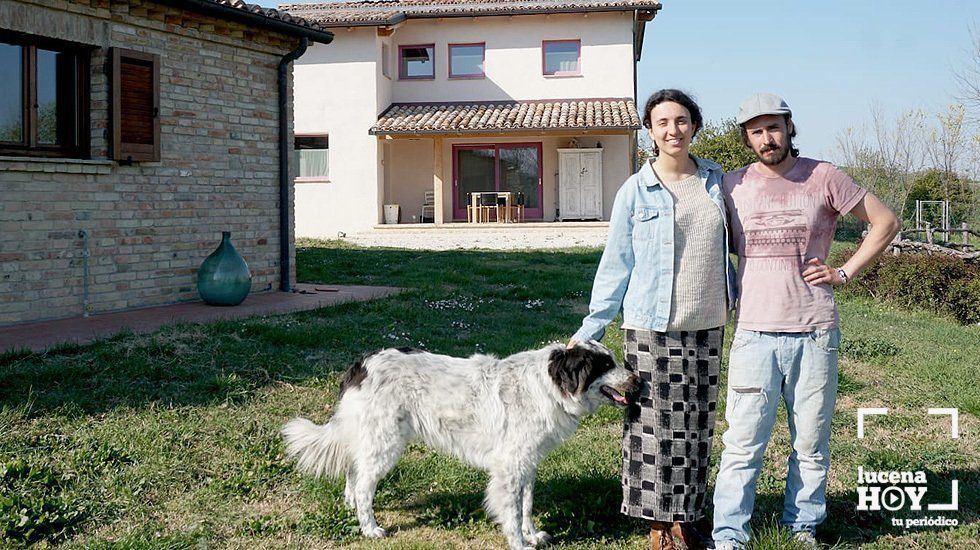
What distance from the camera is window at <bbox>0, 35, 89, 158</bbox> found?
330 inches

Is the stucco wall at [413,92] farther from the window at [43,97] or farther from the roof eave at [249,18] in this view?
the window at [43,97]

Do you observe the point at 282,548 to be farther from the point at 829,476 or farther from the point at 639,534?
the point at 829,476

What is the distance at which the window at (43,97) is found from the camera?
8375 millimetres

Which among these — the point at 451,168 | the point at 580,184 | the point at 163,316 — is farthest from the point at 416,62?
the point at 163,316

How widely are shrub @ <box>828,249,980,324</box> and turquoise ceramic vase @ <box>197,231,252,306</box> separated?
833 centimetres

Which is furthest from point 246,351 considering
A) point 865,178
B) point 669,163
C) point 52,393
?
point 865,178

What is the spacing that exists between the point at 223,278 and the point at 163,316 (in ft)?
2.78

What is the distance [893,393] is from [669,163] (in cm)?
411

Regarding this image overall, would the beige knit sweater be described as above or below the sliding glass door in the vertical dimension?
below

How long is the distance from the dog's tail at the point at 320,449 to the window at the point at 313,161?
20.9m

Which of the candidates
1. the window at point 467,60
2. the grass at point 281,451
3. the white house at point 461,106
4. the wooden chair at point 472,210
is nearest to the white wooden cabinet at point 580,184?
the white house at point 461,106

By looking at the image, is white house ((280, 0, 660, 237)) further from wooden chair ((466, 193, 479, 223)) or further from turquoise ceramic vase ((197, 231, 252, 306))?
turquoise ceramic vase ((197, 231, 252, 306))

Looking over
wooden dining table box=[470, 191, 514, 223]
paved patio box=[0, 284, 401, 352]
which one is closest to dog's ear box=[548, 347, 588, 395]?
paved patio box=[0, 284, 401, 352]

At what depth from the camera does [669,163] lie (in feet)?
11.9
